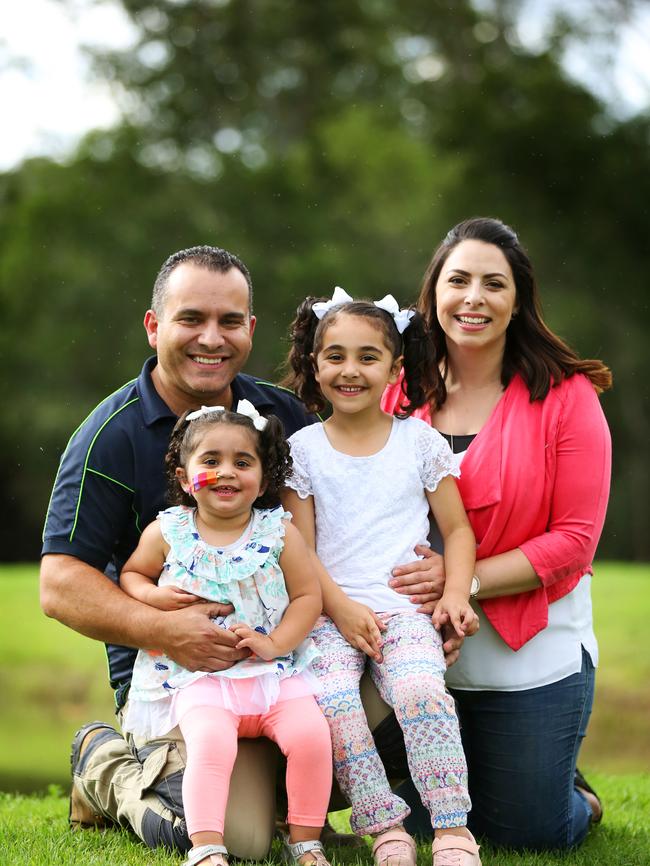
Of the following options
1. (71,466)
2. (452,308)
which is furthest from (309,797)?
(452,308)

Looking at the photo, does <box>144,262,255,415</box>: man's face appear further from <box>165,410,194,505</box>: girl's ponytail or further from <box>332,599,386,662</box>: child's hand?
<box>332,599,386,662</box>: child's hand

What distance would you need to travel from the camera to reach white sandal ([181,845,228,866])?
318 centimetres

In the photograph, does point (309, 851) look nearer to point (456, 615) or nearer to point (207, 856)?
point (207, 856)

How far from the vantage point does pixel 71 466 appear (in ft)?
13.0

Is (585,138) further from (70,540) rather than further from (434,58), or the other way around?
(70,540)

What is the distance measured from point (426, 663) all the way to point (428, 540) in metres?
0.55

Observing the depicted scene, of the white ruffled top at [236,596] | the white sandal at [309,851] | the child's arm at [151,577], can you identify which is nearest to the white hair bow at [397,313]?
the white ruffled top at [236,596]

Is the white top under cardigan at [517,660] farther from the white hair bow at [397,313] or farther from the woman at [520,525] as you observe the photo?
the white hair bow at [397,313]

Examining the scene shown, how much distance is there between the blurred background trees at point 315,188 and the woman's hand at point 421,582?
48.0 feet

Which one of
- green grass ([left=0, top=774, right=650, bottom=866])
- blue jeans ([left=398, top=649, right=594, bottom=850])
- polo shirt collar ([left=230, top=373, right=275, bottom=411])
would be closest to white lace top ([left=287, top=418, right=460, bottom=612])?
polo shirt collar ([left=230, top=373, right=275, bottom=411])

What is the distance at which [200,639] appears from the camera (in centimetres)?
343

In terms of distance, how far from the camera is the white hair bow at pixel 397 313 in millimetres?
3793

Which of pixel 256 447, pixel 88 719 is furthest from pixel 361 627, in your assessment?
pixel 88 719

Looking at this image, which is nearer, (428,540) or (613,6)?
(428,540)
